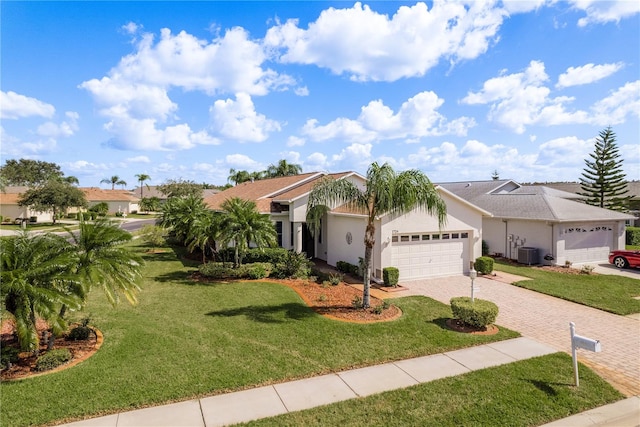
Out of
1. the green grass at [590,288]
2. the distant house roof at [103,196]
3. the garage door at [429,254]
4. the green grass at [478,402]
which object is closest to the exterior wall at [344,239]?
the garage door at [429,254]

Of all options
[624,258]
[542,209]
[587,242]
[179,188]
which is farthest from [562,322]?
[179,188]

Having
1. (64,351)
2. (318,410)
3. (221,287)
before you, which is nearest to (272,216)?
(221,287)

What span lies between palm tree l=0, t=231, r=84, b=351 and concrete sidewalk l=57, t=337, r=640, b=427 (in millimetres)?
2582

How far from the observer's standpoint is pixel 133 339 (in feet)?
30.6

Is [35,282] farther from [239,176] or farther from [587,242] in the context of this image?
[239,176]

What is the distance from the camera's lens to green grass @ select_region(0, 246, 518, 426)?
263 inches

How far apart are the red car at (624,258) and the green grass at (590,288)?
306cm

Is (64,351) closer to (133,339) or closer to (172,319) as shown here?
(133,339)

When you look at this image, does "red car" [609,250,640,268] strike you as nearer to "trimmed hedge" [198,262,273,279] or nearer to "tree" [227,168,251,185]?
"trimmed hedge" [198,262,273,279]

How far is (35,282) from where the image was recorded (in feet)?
25.3

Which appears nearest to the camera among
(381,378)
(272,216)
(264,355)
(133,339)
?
(381,378)

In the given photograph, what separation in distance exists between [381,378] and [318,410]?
1805 mm

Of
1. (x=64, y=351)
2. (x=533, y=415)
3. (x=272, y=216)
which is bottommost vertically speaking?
(x=533, y=415)

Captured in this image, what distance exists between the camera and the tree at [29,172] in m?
79.8
